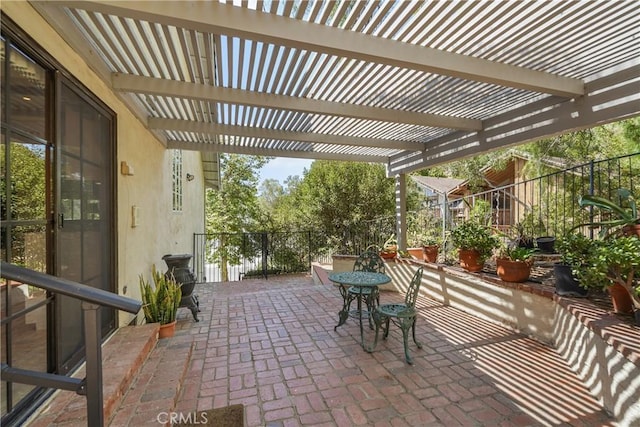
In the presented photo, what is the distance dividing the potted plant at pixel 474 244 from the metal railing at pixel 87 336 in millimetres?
4154

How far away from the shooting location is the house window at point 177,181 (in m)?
6.11

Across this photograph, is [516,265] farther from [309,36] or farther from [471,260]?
[309,36]

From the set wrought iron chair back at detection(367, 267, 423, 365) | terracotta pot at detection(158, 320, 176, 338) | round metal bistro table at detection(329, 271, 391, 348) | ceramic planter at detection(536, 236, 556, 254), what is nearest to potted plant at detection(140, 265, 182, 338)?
terracotta pot at detection(158, 320, 176, 338)

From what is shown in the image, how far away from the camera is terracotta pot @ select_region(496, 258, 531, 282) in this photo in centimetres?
363

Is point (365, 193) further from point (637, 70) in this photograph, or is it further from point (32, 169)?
point (32, 169)

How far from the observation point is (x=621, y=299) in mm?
2553

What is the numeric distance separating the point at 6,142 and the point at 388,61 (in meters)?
2.51

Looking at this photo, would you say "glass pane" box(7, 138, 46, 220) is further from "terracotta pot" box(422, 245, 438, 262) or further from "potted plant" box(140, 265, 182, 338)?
"terracotta pot" box(422, 245, 438, 262)

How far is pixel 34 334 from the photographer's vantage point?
1936mm

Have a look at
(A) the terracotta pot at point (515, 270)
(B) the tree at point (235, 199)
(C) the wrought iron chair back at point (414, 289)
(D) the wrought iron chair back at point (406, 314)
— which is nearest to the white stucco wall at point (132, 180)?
(D) the wrought iron chair back at point (406, 314)

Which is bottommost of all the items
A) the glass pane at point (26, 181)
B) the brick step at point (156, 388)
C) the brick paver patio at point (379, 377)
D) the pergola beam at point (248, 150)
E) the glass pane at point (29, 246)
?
the brick paver patio at point (379, 377)

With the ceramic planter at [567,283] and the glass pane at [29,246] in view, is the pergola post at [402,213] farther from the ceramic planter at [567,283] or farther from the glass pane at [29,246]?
the glass pane at [29,246]

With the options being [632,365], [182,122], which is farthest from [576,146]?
[182,122]

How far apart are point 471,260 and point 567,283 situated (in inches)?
48.9
